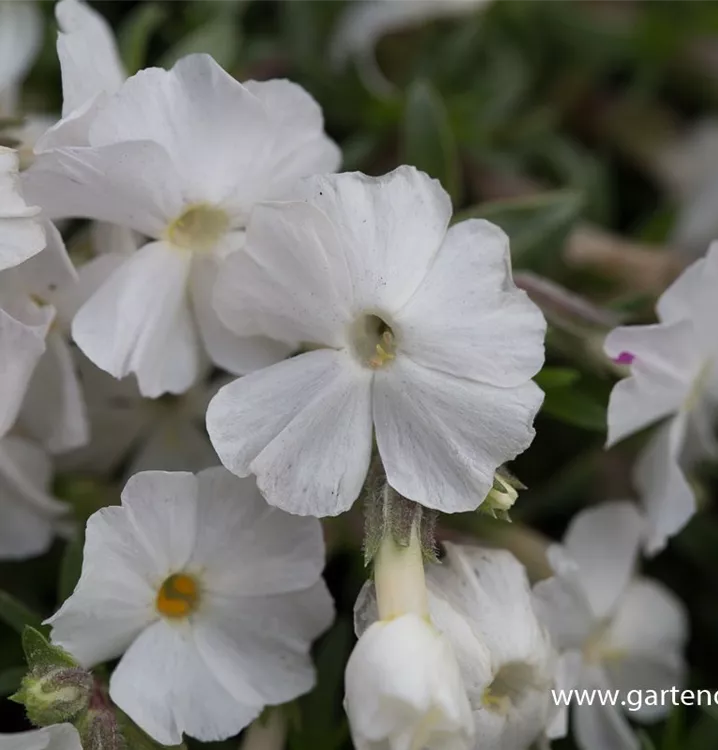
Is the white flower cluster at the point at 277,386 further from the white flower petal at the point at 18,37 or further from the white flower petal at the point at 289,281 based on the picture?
the white flower petal at the point at 18,37

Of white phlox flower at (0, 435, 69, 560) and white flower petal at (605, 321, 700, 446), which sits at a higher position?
white flower petal at (605, 321, 700, 446)

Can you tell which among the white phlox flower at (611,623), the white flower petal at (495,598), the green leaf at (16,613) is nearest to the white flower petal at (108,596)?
the green leaf at (16,613)

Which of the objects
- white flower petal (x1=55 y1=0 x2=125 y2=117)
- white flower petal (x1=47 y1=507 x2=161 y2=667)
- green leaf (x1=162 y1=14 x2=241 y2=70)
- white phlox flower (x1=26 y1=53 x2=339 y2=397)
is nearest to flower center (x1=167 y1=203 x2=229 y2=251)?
white phlox flower (x1=26 y1=53 x2=339 y2=397)

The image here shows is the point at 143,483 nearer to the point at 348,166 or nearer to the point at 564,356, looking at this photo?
the point at 564,356

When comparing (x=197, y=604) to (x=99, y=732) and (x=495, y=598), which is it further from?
(x=495, y=598)

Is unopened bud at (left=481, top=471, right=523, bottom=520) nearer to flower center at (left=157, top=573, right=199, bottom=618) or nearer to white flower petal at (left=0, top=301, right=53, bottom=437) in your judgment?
flower center at (left=157, top=573, right=199, bottom=618)

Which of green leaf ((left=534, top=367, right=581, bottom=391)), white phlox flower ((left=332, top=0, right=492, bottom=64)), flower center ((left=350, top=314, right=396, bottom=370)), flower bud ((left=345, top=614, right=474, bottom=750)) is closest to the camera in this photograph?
flower bud ((left=345, top=614, right=474, bottom=750))

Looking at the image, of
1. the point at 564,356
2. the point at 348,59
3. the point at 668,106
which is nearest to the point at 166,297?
the point at 564,356
